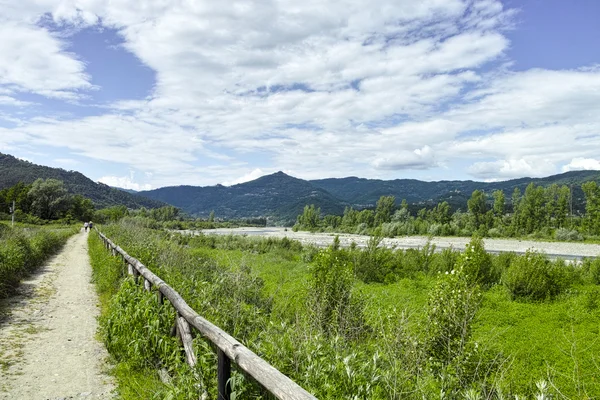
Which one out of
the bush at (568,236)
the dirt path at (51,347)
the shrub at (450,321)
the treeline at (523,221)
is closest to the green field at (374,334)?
the shrub at (450,321)

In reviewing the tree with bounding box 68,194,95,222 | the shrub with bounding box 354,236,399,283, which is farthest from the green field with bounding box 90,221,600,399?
the tree with bounding box 68,194,95,222

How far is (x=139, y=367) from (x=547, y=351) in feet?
27.3

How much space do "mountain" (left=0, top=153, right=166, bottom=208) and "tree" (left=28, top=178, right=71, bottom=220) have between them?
79.6 feet

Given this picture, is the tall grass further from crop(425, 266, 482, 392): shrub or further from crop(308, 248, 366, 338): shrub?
crop(425, 266, 482, 392): shrub

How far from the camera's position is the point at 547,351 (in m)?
9.01

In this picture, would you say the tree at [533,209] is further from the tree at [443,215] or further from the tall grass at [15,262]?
the tall grass at [15,262]

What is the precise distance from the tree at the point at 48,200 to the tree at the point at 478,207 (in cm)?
7446

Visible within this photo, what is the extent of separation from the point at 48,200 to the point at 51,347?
78.4m

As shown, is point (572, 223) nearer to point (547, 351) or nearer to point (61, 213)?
point (547, 351)

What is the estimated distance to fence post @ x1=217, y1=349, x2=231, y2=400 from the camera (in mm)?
3891

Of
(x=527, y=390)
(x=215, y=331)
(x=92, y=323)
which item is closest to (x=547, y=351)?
(x=527, y=390)

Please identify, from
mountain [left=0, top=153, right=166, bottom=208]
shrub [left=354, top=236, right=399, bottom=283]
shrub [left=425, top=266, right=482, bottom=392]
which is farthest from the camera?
mountain [left=0, top=153, right=166, bottom=208]

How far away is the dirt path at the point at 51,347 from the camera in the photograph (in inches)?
209

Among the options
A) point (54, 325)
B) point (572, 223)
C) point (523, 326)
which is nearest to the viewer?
point (54, 325)
